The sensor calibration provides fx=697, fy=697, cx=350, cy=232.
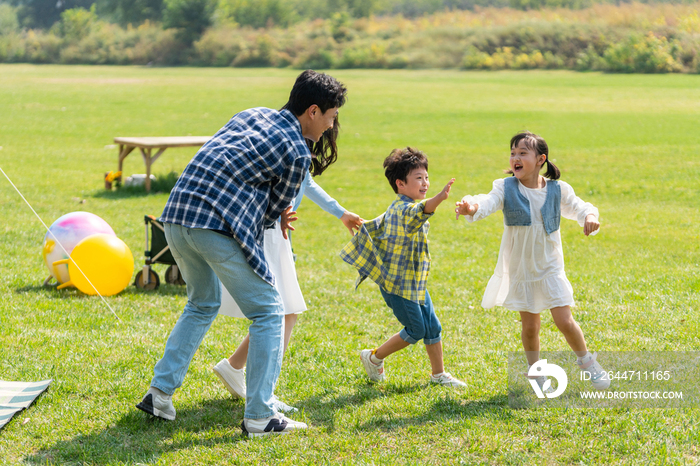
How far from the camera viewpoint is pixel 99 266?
6289mm

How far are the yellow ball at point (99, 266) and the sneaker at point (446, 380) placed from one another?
11.0 feet

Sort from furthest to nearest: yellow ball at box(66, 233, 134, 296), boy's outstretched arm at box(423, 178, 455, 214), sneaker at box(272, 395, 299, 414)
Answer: yellow ball at box(66, 233, 134, 296) → sneaker at box(272, 395, 299, 414) → boy's outstretched arm at box(423, 178, 455, 214)

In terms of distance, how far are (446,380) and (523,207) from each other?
1.17m

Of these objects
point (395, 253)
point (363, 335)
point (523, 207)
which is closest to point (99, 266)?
point (363, 335)

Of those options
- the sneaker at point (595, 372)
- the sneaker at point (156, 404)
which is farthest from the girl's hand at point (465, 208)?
the sneaker at point (156, 404)

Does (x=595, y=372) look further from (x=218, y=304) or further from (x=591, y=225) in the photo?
(x=218, y=304)

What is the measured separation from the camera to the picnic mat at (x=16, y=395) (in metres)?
3.80

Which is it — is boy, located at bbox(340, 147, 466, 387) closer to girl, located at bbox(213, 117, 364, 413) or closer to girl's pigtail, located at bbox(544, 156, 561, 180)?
girl, located at bbox(213, 117, 364, 413)

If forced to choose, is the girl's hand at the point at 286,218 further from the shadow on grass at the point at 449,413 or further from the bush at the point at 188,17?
the bush at the point at 188,17

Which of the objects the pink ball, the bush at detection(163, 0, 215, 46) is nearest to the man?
the pink ball

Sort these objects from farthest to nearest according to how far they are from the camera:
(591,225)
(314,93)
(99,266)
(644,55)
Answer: (644,55) < (99,266) < (591,225) < (314,93)

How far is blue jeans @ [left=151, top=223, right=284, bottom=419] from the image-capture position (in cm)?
340

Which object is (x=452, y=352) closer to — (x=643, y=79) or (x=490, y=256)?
(x=490, y=256)

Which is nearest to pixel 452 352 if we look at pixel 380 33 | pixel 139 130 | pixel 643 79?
pixel 139 130
